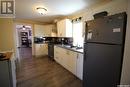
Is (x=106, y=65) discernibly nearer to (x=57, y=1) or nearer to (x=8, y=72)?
(x=8, y=72)

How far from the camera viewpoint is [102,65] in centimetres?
156

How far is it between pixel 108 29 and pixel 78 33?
239 centimetres

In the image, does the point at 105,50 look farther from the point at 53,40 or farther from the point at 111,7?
the point at 53,40

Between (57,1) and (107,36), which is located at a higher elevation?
(57,1)

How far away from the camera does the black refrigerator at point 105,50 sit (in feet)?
4.25

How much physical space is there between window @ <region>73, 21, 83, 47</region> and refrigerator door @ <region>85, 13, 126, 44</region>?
184 cm

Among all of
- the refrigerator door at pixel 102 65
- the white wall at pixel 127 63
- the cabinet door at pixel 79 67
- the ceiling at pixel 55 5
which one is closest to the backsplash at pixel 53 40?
the ceiling at pixel 55 5

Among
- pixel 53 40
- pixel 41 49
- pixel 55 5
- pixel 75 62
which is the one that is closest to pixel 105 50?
pixel 75 62

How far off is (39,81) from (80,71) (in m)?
1.22

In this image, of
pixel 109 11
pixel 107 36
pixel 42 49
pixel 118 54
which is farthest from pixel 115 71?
pixel 42 49

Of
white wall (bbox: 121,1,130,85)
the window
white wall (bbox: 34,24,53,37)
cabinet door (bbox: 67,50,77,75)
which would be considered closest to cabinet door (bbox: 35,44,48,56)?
white wall (bbox: 34,24,53,37)

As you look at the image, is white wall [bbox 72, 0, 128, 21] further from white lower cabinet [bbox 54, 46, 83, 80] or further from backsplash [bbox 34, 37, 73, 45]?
backsplash [bbox 34, 37, 73, 45]

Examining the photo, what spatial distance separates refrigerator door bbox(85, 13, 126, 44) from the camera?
4.16 feet

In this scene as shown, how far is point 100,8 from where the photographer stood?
2627mm
